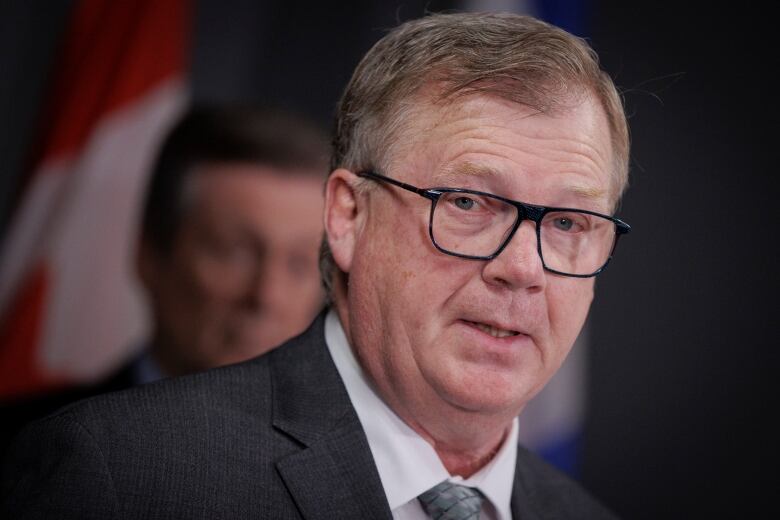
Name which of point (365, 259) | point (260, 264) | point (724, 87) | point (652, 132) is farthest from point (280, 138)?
point (365, 259)

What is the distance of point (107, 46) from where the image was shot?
468cm

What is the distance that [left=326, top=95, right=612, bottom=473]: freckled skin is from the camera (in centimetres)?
202

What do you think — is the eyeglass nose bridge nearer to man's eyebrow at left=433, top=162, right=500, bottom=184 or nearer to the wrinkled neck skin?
man's eyebrow at left=433, top=162, right=500, bottom=184

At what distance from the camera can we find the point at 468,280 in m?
2.02

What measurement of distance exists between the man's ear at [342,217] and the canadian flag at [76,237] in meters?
2.44

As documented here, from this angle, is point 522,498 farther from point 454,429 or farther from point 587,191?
point 587,191

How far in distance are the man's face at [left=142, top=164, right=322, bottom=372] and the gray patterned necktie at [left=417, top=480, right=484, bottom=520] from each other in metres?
2.17

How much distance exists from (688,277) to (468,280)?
8.40ft

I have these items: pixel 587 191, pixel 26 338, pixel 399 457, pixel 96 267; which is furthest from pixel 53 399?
pixel 587 191

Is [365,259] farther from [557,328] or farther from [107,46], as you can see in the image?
[107,46]

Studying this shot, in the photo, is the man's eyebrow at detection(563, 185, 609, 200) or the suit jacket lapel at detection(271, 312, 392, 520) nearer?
the suit jacket lapel at detection(271, 312, 392, 520)

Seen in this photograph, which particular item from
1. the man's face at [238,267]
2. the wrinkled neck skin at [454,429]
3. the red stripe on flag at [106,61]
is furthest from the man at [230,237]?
the wrinkled neck skin at [454,429]

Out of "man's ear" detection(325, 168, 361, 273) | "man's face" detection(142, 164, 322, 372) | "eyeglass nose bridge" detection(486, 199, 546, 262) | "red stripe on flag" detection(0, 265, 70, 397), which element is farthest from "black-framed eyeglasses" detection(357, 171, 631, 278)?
"red stripe on flag" detection(0, 265, 70, 397)

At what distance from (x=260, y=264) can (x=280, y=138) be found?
2.01 ft
